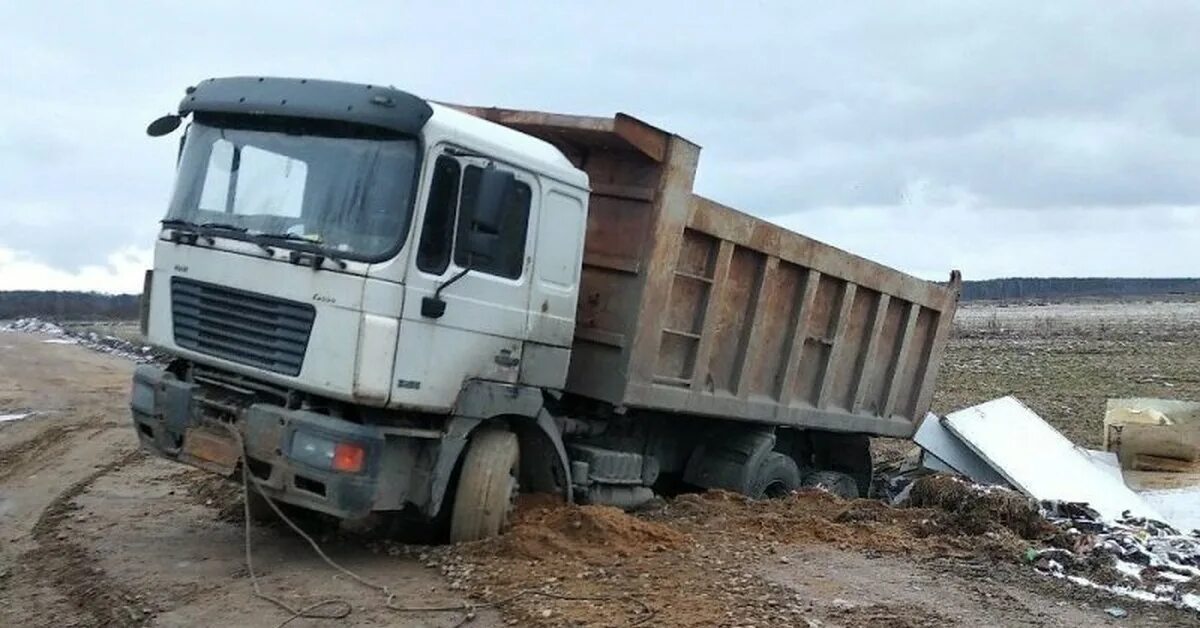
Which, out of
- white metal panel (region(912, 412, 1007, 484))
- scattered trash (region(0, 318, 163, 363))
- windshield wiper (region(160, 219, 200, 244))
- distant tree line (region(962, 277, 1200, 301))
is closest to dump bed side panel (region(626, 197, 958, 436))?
white metal panel (region(912, 412, 1007, 484))

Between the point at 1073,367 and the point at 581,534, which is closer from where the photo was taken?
the point at 581,534

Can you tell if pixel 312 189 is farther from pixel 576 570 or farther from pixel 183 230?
pixel 576 570

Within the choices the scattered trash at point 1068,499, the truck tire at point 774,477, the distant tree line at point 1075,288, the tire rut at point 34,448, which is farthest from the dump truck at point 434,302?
the distant tree line at point 1075,288

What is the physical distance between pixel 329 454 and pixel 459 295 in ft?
3.78

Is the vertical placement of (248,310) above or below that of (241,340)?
above

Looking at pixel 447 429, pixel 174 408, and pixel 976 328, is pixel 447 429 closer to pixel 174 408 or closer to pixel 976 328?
pixel 174 408

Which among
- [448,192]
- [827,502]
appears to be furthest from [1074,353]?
[448,192]

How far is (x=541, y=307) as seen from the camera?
24.6ft

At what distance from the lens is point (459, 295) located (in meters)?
6.88

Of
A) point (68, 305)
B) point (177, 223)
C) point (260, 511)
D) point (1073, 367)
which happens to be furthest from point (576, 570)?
point (68, 305)

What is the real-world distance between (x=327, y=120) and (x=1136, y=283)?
84.7 m

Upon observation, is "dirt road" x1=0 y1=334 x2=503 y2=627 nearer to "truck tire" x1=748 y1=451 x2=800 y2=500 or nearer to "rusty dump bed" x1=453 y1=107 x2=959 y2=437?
"rusty dump bed" x1=453 y1=107 x2=959 y2=437

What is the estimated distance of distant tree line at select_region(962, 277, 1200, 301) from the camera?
79000 mm

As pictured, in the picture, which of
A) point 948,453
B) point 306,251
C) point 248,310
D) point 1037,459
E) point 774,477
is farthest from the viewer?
point 948,453
